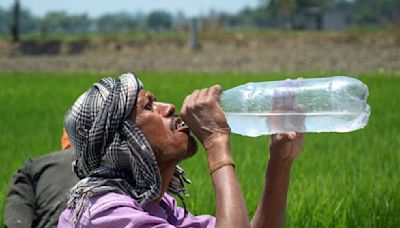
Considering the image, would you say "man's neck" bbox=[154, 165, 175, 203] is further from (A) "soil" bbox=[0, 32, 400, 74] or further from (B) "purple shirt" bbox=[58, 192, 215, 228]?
(A) "soil" bbox=[0, 32, 400, 74]

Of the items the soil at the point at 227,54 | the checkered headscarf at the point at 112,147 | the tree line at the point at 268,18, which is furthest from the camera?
the tree line at the point at 268,18

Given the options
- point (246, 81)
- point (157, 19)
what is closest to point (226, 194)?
point (246, 81)

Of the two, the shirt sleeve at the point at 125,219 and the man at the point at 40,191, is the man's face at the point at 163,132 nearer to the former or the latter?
the shirt sleeve at the point at 125,219

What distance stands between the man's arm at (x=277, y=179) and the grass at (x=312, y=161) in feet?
4.45

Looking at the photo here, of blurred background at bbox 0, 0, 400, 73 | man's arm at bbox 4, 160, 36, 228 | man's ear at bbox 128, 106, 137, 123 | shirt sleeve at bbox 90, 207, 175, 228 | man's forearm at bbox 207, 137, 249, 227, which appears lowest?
blurred background at bbox 0, 0, 400, 73

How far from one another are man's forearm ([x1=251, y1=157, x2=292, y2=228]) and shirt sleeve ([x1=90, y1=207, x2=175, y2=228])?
0.47 m

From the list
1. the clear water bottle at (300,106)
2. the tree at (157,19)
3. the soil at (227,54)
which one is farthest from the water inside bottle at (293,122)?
the tree at (157,19)

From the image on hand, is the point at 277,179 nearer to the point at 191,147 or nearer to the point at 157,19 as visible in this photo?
the point at 191,147

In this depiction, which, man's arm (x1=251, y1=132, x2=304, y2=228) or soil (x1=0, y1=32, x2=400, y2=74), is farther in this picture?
soil (x1=0, y1=32, x2=400, y2=74)

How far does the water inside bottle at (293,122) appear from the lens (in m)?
2.37

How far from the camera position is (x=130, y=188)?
2.25 metres

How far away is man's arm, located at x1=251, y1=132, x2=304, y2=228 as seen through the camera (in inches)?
98.4

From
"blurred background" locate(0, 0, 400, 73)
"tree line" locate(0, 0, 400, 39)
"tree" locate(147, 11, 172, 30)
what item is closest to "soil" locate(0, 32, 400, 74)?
"blurred background" locate(0, 0, 400, 73)

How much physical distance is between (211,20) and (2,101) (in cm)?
2748
